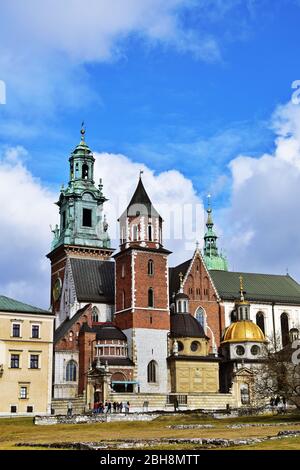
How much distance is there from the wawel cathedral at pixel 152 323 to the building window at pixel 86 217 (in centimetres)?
418

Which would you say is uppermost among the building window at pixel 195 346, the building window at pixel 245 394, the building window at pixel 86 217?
the building window at pixel 86 217

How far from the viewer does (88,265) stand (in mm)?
96125

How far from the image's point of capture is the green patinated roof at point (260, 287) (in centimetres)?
10031

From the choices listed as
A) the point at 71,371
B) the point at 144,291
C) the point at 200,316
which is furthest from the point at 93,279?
the point at 71,371

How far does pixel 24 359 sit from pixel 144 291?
1931cm

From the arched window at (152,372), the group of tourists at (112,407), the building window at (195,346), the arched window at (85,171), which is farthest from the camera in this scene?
the arched window at (85,171)

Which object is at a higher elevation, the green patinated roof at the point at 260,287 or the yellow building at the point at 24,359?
the green patinated roof at the point at 260,287

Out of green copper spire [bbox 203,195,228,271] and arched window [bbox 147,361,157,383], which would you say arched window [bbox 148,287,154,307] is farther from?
green copper spire [bbox 203,195,228,271]

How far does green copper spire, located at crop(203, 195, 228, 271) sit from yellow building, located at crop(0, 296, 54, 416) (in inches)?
2177

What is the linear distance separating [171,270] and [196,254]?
5.46m

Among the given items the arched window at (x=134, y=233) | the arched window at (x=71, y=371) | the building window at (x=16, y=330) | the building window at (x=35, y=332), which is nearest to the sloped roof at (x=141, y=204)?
the arched window at (x=134, y=233)

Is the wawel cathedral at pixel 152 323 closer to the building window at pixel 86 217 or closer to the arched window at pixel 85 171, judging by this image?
the building window at pixel 86 217
